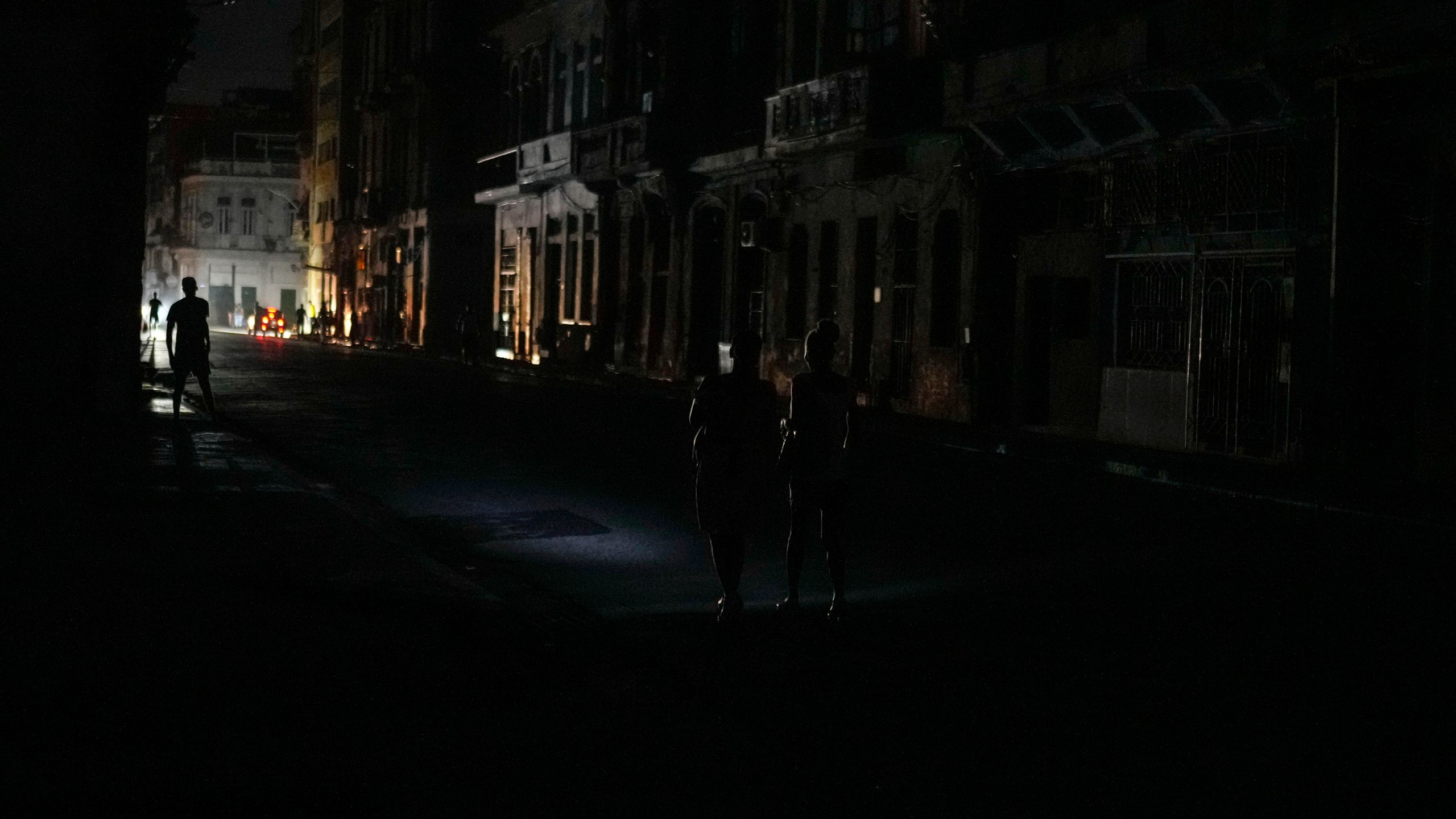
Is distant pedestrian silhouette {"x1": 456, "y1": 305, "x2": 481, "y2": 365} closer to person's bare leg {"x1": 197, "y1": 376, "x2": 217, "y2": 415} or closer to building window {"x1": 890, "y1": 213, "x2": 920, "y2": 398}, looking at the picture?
building window {"x1": 890, "y1": 213, "x2": 920, "y2": 398}

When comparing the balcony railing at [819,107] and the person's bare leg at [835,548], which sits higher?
the balcony railing at [819,107]

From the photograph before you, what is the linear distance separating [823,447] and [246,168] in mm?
104128

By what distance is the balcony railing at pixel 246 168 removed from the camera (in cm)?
10838

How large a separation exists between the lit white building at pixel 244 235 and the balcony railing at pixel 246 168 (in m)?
0.03

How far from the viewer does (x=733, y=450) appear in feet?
29.5

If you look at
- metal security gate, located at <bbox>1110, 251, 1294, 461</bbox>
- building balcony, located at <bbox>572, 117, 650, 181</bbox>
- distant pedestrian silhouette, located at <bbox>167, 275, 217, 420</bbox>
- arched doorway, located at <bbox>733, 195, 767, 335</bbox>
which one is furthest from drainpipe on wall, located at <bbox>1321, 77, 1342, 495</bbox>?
building balcony, located at <bbox>572, 117, 650, 181</bbox>

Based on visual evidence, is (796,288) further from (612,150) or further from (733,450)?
(733,450)

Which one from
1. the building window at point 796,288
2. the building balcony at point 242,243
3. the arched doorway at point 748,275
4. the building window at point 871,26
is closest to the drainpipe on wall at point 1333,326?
the building window at point 871,26

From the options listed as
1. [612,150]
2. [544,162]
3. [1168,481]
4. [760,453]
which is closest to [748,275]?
[612,150]

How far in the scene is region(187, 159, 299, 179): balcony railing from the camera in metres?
108

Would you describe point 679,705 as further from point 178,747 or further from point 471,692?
point 178,747

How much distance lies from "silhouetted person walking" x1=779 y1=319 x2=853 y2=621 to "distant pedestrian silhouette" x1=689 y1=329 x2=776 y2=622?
191mm

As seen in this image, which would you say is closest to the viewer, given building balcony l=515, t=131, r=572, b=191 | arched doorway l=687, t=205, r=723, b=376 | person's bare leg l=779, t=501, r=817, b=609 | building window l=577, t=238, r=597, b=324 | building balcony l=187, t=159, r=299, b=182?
person's bare leg l=779, t=501, r=817, b=609

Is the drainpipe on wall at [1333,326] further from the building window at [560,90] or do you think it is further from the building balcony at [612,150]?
the building window at [560,90]
